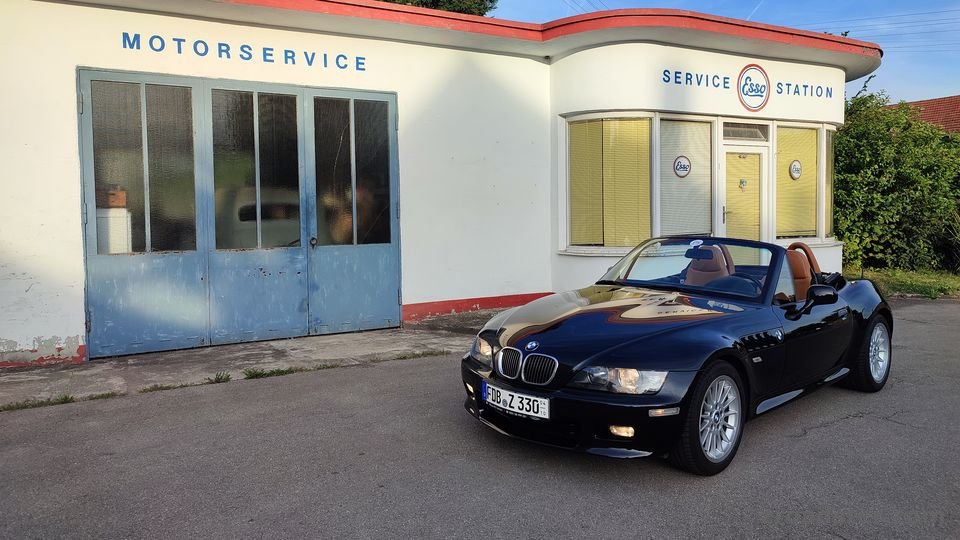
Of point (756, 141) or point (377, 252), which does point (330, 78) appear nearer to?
point (377, 252)

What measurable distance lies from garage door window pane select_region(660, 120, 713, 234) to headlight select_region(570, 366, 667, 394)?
22.7 ft

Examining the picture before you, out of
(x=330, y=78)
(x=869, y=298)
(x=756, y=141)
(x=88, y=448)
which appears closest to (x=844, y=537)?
(x=869, y=298)

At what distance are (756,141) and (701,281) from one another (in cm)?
700

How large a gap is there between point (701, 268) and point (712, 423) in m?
1.51

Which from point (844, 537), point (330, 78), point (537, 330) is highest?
point (330, 78)

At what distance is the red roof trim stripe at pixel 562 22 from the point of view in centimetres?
839

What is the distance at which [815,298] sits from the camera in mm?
5176

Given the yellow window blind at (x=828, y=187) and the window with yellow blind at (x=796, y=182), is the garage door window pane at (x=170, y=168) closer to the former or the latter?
the window with yellow blind at (x=796, y=182)

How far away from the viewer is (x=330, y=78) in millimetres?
8945

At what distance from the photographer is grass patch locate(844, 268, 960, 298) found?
12.9m

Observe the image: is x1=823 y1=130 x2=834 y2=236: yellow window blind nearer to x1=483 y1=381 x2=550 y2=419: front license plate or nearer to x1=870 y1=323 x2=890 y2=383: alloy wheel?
x1=870 y1=323 x2=890 y2=383: alloy wheel

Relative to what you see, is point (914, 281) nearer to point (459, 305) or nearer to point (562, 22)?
point (562, 22)

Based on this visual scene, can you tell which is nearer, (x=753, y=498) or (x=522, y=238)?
(x=753, y=498)

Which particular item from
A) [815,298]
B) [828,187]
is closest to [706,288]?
[815,298]
